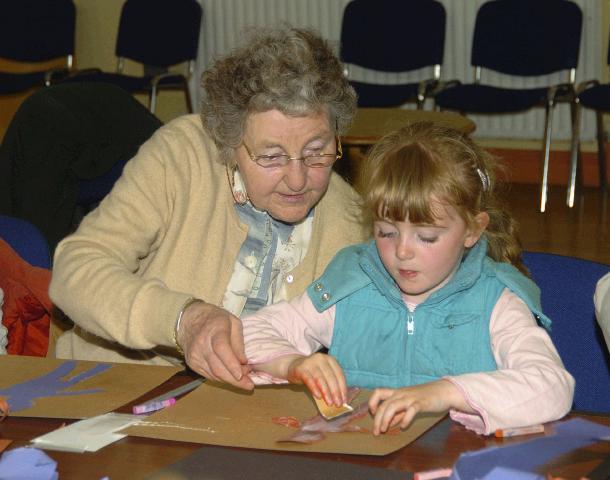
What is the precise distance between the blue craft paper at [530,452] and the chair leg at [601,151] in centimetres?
494

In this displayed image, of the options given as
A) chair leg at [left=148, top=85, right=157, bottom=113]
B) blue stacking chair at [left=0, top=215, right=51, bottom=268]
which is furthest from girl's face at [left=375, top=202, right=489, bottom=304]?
chair leg at [left=148, top=85, right=157, bottom=113]

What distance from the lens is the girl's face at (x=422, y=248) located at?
1663 mm

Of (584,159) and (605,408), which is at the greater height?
(605,408)

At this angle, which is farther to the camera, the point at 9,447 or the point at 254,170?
the point at 254,170

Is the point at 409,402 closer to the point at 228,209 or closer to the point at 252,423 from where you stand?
the point at 252,423

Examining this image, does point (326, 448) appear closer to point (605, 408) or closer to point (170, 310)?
point (170, 310)

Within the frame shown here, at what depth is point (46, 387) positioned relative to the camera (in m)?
1.55

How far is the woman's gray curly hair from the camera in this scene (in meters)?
1.91

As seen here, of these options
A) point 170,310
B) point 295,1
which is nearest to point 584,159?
point 295,1

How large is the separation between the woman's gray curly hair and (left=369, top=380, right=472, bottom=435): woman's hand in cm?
74

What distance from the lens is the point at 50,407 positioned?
146 centimetres

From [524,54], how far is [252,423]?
488 cm

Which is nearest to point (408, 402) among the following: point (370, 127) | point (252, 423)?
point (252, 423)

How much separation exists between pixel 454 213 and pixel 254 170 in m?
0.46
